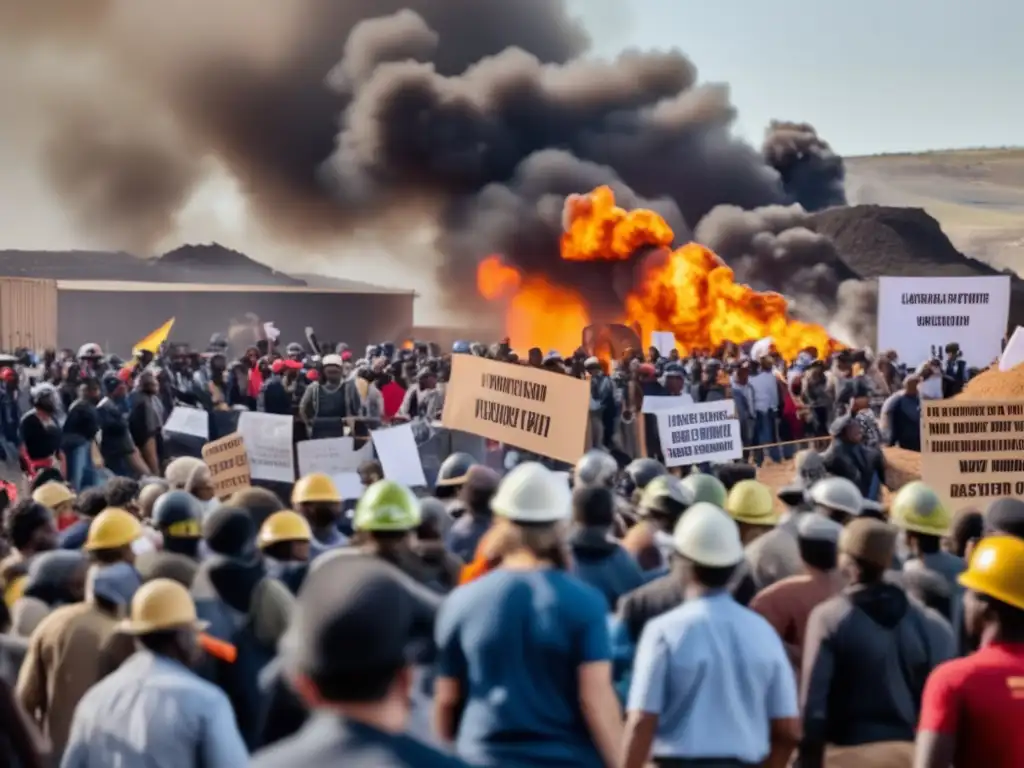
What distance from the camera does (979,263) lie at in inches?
1810

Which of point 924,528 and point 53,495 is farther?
point 53,495

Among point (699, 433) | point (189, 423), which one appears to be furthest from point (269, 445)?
point (699, 433)

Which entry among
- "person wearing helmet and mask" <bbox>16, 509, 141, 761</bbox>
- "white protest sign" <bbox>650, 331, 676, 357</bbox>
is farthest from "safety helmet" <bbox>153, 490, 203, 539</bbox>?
"white protest sign" <bbox>650, 331, 676, 357</bbox>

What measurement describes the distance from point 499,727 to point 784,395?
12742 mm

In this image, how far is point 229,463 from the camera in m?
9.32

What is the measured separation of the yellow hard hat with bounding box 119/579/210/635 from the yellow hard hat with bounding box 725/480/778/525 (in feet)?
9.02

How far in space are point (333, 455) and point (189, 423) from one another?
2437mm

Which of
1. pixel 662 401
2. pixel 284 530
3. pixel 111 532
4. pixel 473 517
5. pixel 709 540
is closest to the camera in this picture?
pixel 709 540

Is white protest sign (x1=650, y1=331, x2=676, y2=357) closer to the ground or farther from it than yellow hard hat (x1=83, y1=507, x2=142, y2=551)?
farther from it

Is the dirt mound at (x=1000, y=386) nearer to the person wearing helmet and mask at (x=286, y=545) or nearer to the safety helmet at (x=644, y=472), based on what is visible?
the safety helmet at (x=644, y=472)

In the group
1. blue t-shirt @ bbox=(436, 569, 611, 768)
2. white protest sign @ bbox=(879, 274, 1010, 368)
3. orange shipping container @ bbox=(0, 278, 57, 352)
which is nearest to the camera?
blue t-shirt @ bbox=(436, 569, 611, 768)

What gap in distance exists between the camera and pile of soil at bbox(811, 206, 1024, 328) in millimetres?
44219

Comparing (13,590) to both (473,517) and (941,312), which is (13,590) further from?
(941,312)

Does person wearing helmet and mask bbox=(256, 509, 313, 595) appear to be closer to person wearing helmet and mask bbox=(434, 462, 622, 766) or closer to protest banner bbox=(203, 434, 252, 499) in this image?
person wearing helmet and mask bbox=(434, 462, 622, 766)
